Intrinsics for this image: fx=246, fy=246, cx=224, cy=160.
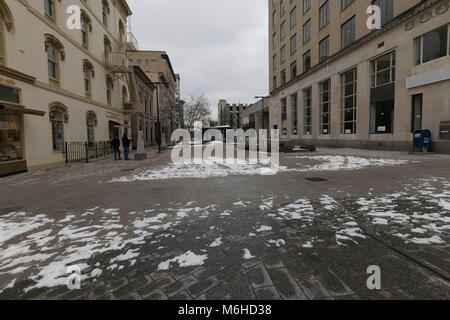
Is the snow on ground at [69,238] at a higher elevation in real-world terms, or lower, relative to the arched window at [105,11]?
lower

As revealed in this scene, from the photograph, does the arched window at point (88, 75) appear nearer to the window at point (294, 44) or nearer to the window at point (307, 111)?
the window at point (307, 111)

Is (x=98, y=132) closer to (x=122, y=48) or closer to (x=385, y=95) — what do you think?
(x=122, y=48)

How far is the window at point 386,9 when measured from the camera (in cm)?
1795

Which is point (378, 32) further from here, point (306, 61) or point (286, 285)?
point (286, 285)

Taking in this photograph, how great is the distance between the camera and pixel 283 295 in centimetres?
228

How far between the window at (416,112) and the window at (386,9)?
6403 millimetres

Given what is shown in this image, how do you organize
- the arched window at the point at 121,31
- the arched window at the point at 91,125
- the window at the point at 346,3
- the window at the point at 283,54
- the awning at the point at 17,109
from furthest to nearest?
the window at the point at 283,54 < the arched window at the point at 121,31 < the window at the point at 346,3 < the arched window at the point at 91,125 < the awning at the point at 17,109

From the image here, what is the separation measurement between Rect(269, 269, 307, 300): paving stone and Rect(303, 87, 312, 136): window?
29565 millimetres

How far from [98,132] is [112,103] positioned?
4.55 metres

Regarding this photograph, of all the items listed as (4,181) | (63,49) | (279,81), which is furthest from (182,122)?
(4,181)

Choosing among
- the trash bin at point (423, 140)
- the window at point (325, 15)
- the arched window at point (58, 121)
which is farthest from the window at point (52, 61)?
the window at point (325, 15)

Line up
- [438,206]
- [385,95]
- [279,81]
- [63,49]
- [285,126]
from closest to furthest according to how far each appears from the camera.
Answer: [438,206] < [63,49] < [385,95] < [285,126] < [279,81]

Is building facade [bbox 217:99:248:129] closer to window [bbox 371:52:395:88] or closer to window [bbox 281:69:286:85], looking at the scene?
window [bbox 281:69:286:85]
